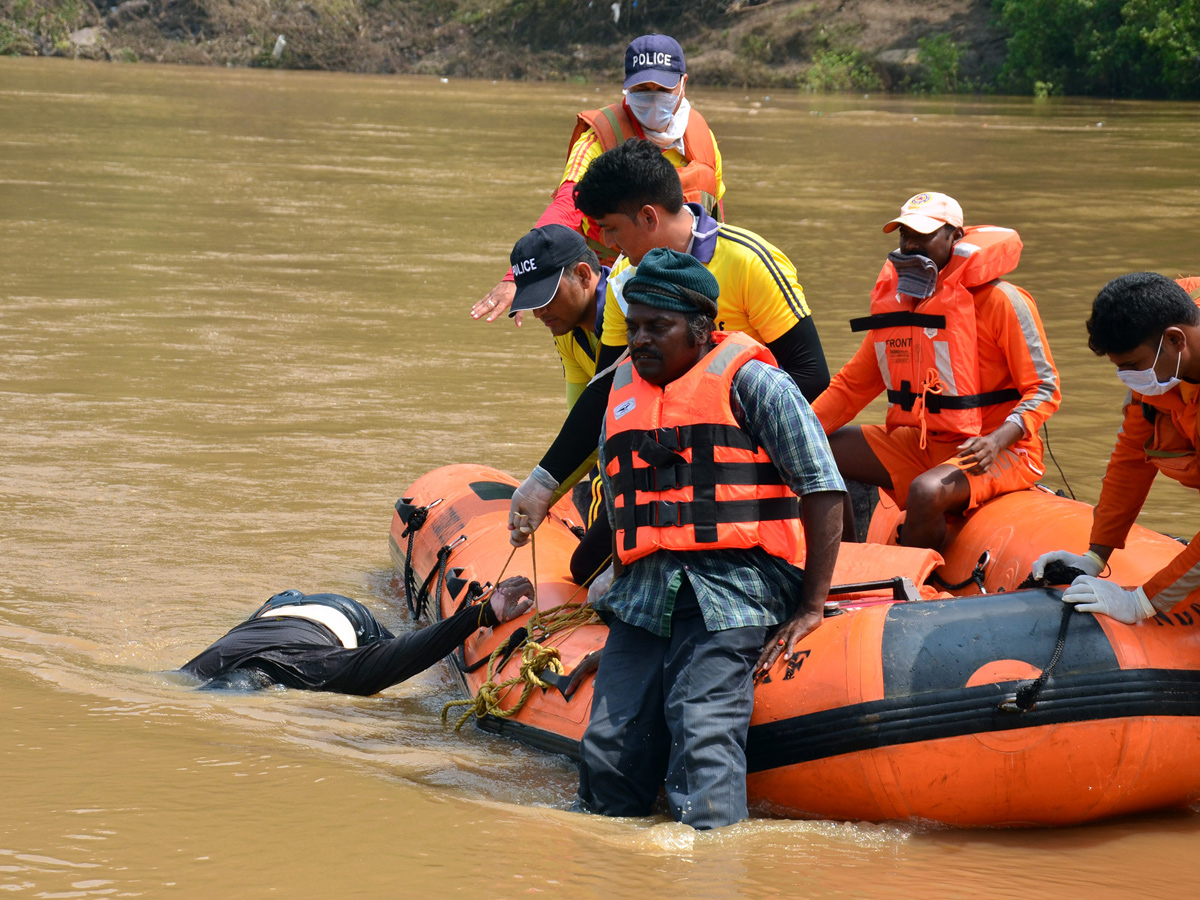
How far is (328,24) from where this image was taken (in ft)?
145

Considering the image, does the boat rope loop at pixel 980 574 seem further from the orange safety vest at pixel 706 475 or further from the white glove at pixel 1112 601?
the orange safety vest at pixel 706 475

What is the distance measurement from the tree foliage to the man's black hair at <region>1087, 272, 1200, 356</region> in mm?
29405

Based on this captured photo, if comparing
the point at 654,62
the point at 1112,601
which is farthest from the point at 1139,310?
the point at 654,62

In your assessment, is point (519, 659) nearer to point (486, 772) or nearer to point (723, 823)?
point (486, 772)

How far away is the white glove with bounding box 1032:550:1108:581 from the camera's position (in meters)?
3.72

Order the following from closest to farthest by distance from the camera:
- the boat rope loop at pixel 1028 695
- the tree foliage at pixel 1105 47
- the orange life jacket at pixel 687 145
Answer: the boat rope loop at pixel 1028 695
the orange life jacket at pixel 687 145
the tree foliage at pixel 1105 47

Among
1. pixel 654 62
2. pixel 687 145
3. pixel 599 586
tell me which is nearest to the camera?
pixel 599 586

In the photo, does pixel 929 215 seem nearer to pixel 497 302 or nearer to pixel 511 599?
pixel 497 302

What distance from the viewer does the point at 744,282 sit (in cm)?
429

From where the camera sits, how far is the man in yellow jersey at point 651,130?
511cm

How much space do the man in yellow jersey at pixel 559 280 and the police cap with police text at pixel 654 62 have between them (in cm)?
103

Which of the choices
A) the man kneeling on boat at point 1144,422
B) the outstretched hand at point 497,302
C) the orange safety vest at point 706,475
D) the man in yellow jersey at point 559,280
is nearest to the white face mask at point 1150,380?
the man kneeling on boat at point 1144,422

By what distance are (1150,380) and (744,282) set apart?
139 cm

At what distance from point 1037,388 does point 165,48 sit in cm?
4312
